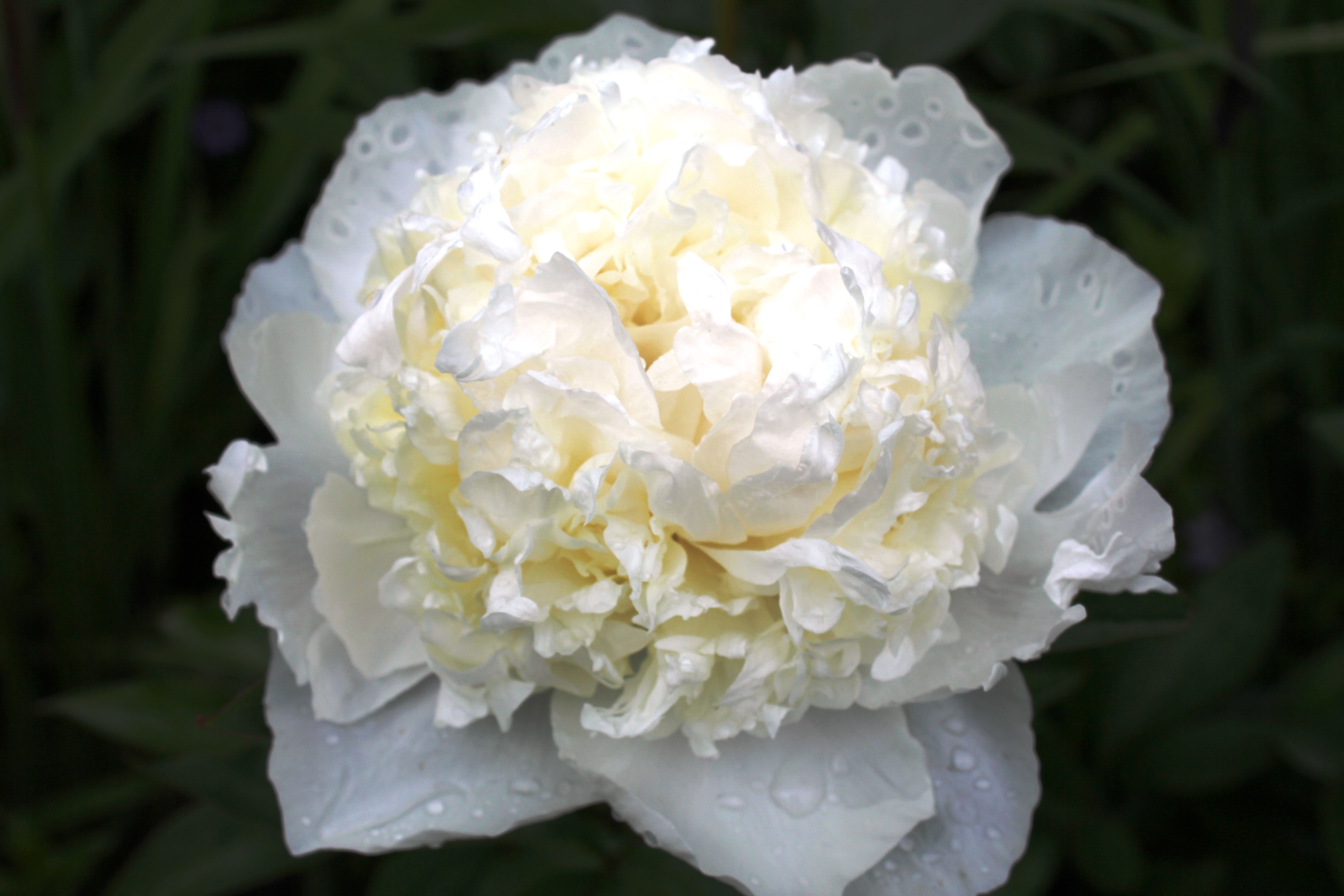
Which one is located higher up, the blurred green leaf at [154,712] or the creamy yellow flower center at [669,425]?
the creamy yellow flower center at [669,425]

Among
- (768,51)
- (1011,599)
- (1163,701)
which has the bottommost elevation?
(1163,701)

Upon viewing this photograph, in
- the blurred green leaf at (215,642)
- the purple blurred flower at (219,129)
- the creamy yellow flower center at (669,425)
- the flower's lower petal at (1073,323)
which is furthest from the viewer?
the purple blurred flower at (219,129)

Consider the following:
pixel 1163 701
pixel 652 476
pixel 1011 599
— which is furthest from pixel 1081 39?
pixel 652 476

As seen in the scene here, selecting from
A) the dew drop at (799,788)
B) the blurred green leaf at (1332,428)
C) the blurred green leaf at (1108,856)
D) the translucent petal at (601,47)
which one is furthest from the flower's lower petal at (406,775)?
the blurred green leaf at (1332,428)

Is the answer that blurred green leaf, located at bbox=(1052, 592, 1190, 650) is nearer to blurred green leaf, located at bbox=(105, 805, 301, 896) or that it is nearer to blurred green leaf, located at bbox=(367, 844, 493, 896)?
blurred green leaf, located at bbox=(367, 844, 493, 896)

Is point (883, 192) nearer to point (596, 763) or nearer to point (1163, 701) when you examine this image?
point (596, 763)

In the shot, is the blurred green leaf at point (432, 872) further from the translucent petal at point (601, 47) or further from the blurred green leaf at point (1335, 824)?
the blurred green leaf at point (1335, 824)

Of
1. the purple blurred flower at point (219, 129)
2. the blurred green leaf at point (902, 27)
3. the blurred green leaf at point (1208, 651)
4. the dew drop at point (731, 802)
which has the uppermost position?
the blurred green leaf at point (902, 27)
